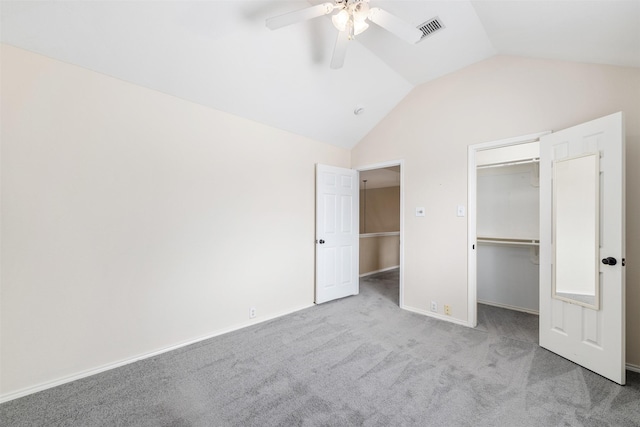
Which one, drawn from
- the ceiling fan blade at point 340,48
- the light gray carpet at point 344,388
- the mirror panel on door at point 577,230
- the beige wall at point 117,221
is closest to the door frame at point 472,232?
the light gray carpet at point 344,388

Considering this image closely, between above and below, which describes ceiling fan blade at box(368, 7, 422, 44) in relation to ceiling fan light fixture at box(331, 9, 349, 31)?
below

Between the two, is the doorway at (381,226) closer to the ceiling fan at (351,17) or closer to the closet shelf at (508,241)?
the closet shelf at (508,241)

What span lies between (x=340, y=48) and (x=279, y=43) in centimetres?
74

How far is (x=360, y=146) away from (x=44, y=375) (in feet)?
14.2

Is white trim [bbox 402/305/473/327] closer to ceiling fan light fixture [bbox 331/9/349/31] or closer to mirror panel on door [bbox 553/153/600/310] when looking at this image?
mirror panel on door [bbox 553/153/600/310]

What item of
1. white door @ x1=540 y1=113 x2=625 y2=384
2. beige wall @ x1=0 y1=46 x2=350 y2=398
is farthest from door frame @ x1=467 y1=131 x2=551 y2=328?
beige wall @ x1=0 y1=46 x2=350 y2=398

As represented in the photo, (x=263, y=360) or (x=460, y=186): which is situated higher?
(x=460, y=186)

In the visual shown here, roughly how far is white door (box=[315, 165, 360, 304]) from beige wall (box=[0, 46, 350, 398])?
2.67 feet

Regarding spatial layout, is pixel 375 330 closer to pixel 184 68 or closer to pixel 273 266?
pixel 273 266

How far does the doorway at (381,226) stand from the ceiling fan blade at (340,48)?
1.92 metres

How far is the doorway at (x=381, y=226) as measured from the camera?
5.17 m

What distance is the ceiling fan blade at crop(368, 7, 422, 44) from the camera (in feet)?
5.57

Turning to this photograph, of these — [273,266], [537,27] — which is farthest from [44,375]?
[537,27]

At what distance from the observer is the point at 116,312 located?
2.22 metres
